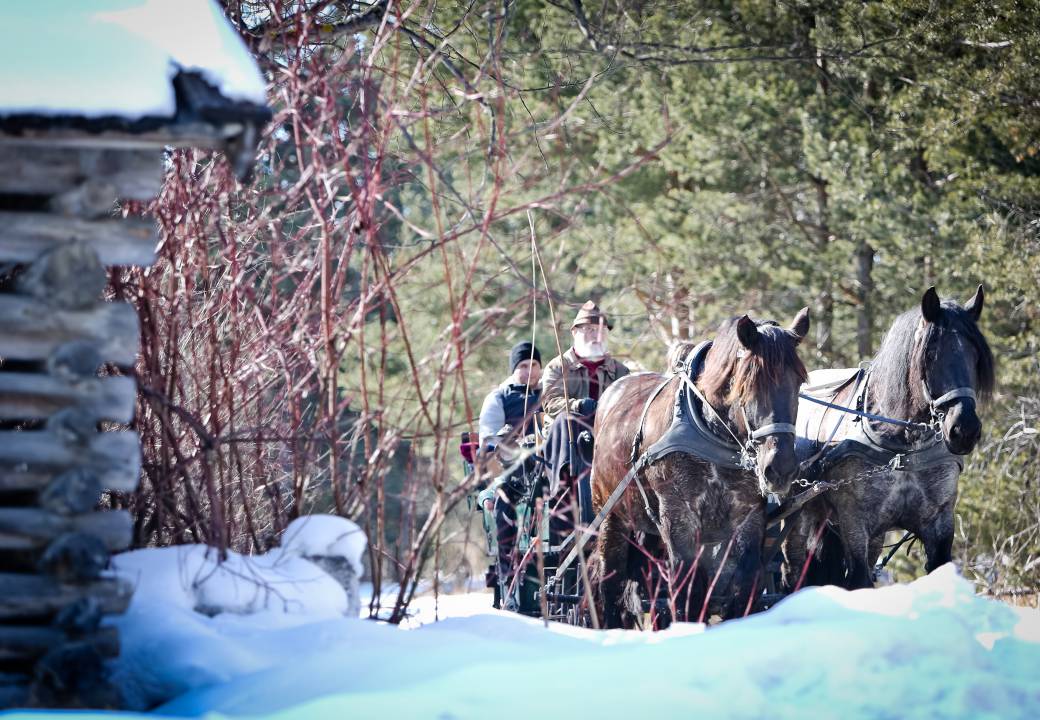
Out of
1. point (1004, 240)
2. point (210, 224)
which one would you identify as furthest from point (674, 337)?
point (210, 224)

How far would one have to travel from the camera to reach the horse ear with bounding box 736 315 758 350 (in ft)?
23.8

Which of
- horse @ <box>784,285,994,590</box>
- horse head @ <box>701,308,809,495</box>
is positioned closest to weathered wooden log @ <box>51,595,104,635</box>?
horse head @ <box>701,308,809,495</box>

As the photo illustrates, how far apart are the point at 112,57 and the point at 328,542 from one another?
7.10 feet

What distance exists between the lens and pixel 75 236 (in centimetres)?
488

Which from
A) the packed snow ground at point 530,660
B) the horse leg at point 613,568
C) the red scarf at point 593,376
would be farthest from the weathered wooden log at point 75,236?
the red scarf at point 593,376

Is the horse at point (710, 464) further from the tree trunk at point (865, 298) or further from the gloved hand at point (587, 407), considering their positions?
the tree trunk at point (865, 298)

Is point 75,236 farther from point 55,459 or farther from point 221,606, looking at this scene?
point 221,606

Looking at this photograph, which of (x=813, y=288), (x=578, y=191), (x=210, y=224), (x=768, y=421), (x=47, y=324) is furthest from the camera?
(x=813, y=288)

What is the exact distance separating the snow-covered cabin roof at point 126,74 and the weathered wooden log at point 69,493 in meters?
1.26

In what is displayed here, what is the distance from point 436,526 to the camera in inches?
228

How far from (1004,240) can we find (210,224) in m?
10.0

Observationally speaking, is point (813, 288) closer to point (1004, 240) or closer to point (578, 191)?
point (1004, 240)

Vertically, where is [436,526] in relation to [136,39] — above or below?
below

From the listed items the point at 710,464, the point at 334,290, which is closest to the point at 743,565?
the point at 710,464
